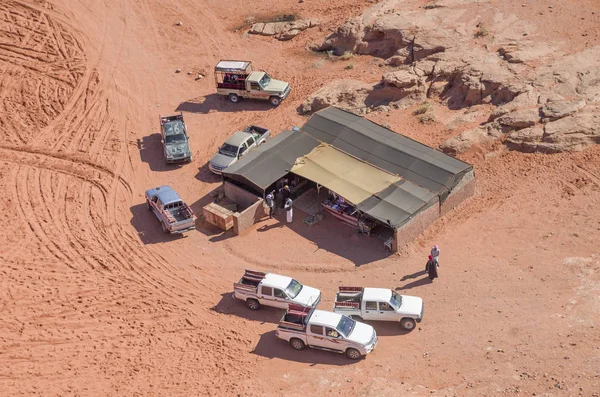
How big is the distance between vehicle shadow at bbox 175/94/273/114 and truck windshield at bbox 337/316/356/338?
21.4m

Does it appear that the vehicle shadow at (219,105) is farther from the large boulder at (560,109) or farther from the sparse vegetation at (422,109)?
the large boulder at (560,109)

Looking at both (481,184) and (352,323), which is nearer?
(352,323)

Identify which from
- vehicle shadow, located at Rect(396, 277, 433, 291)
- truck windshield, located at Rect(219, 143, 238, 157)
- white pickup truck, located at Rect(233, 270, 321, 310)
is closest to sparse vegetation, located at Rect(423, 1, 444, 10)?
truck windshield, located at Rect(219, 143, 238, 157)

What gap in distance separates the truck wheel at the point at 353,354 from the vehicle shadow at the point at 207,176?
15402mm

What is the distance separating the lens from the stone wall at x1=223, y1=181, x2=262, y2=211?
3812 cm

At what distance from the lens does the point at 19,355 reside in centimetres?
3031

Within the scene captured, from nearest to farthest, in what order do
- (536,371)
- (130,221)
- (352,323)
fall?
(536,371) < (352,323) < (130,221)

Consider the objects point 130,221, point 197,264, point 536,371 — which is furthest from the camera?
point 130,221

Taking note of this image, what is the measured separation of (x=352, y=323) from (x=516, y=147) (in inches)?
617

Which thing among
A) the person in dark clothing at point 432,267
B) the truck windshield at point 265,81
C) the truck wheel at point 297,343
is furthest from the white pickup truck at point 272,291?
the truck windshield at point 265,81

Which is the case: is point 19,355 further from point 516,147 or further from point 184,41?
point 184,41

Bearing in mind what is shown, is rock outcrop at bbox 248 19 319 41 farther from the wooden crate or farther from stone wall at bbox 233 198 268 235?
the wooden crate

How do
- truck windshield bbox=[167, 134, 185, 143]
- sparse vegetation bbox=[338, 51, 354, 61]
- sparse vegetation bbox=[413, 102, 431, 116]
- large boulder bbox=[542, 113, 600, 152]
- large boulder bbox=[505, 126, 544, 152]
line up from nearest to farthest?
large boulder bbox=[542, 113, 600, 152] < large boulder bbox=[505, 126, 544, 152] < truck windshield bbox=[167, 134, 185, 143] < sparse vegetation bbox=[413, 102, 431, 116] < sparse vegetation bbox=[338, 51, 354, 61]

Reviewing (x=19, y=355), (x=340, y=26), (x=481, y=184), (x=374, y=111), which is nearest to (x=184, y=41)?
(x=340, y=26)
